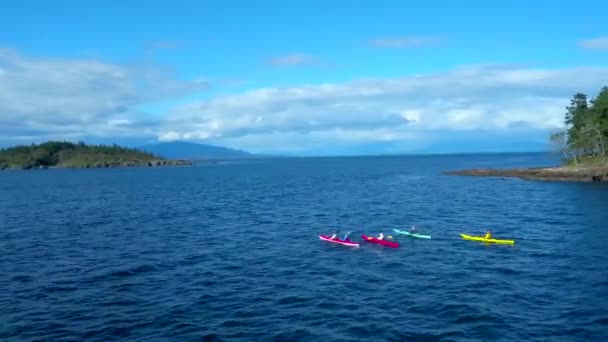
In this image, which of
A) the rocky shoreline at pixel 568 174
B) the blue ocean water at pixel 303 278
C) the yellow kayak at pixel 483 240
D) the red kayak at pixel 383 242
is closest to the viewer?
the blue ocean water at pixel 303 278

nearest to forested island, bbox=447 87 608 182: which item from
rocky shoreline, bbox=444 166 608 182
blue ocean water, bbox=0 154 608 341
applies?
rocky shoreline, bbox=444 166 608 182

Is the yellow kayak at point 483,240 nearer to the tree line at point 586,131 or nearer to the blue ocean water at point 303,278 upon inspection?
the blue ocean water at point 303,278

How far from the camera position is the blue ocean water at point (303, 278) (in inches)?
1194

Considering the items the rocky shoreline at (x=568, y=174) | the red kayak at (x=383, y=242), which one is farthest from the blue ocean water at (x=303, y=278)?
the rocky shoreline at (x=568, y=174)

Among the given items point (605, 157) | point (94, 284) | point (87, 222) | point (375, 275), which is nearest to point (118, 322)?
point (94, 284)

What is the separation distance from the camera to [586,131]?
127812 millimetres

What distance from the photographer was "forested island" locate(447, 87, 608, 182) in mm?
120312

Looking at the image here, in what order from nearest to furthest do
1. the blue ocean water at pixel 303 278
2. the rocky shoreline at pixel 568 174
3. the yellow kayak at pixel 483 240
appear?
the blue ocean water at pixel 303 278, the yellow kayak at pixel 483 240, the rocky shoreline at pixel 568 174

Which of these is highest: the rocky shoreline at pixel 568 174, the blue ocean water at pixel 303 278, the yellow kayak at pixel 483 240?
the rocky shoreline at pixel 568 174

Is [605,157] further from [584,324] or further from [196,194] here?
[584,324]

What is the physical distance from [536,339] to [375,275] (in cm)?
1502

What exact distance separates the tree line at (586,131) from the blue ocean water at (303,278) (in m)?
51.8

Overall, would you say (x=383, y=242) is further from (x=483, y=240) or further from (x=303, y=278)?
(x=303, y=278)

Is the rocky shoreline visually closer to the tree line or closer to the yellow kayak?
the tree line
